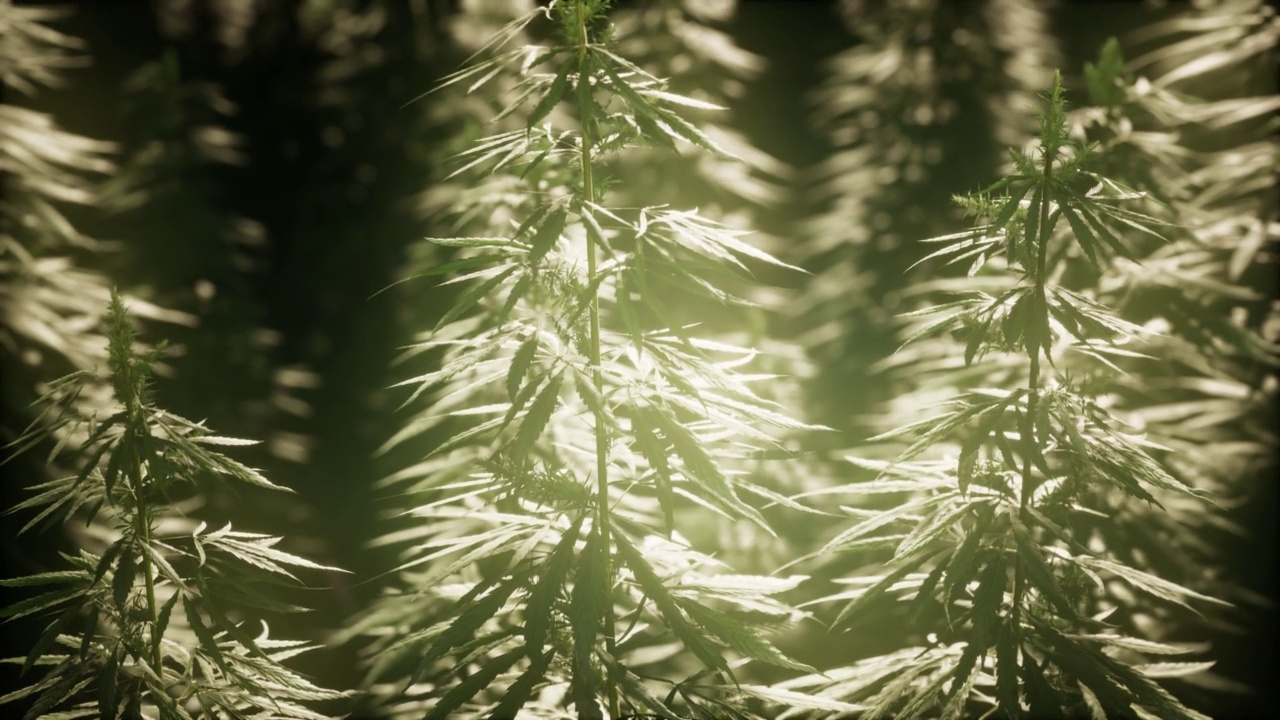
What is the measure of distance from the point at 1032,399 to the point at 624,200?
4257mm

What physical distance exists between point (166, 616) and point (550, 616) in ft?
2.45

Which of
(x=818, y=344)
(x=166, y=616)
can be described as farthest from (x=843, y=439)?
(x=166, y=616)

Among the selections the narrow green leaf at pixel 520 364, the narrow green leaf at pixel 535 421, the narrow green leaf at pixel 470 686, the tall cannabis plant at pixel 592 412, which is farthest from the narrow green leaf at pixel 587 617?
the narrow green leaf at pixel 520 364

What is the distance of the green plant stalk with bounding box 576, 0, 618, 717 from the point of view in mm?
1658

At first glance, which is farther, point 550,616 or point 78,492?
point 78,492

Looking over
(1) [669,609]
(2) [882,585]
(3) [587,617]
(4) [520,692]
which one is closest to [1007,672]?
(2) [882,585]

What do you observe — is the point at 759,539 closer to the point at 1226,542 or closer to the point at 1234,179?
the point at 1226,542

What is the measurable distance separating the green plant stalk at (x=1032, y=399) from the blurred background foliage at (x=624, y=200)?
→ 134cm

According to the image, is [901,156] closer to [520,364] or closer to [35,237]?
[35,237]

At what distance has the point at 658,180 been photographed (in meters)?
5.62

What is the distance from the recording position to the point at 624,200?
5828 mm

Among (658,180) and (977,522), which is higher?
(658,180)

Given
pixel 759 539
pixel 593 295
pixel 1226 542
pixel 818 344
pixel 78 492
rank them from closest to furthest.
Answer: pixel 593 295, pixel 78 492, pixel 1226 542, pixel 759 539, pixel 818 344

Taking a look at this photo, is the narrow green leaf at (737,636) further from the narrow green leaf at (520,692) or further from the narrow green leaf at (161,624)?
the narrow green leaf at (161,624)
